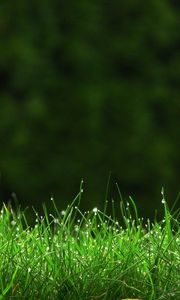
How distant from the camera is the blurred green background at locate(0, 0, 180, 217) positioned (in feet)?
22.6

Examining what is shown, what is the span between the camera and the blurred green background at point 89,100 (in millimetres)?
6895

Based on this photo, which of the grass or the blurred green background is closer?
the grass

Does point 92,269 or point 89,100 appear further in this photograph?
point 89,100

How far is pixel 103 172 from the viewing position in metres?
7.00

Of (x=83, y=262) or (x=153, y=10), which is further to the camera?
(x=153, y=10)

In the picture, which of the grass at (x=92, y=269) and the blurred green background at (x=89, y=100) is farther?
the blurred green background at (x=89, y=100)

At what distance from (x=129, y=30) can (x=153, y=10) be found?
0.26m

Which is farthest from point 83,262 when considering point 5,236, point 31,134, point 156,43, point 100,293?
point 156,43

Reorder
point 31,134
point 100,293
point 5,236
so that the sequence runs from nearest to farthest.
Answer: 1. point 100,293
2. point 5,236
3. point 31,134

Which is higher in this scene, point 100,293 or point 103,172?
point 100,293

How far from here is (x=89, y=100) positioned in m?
7.05

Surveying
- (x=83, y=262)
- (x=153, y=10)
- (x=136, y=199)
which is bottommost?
(x=136, y=199)

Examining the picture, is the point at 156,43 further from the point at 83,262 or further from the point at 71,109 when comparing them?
the point at 83,262

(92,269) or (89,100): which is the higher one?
(92,269)
